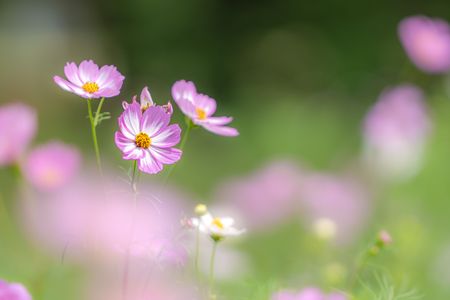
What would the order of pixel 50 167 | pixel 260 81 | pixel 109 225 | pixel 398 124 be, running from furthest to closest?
pixel 260 81
pixel 398 124
pixel 50 167
pixel 109 225

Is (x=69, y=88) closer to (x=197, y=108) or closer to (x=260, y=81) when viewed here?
(x=197, y=108)

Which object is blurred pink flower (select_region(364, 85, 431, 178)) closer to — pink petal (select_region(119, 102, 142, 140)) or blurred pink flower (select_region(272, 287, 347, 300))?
blurred pink flower (select_region(272, 287, 347, 300))

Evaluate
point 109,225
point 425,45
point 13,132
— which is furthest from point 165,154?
point 425,45

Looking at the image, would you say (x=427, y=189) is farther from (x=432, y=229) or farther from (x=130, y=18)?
(x=130, y=18)

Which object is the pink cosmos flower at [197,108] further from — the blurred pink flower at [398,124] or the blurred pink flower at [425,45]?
the blurred pink flower at [398,124]

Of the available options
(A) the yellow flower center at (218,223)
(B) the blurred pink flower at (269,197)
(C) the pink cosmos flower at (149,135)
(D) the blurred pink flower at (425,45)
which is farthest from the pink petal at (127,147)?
(B) the blurred pink flower at (269,197)

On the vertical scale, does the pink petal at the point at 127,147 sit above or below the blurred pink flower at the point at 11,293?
above

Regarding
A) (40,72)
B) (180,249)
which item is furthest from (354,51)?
(180,249)
